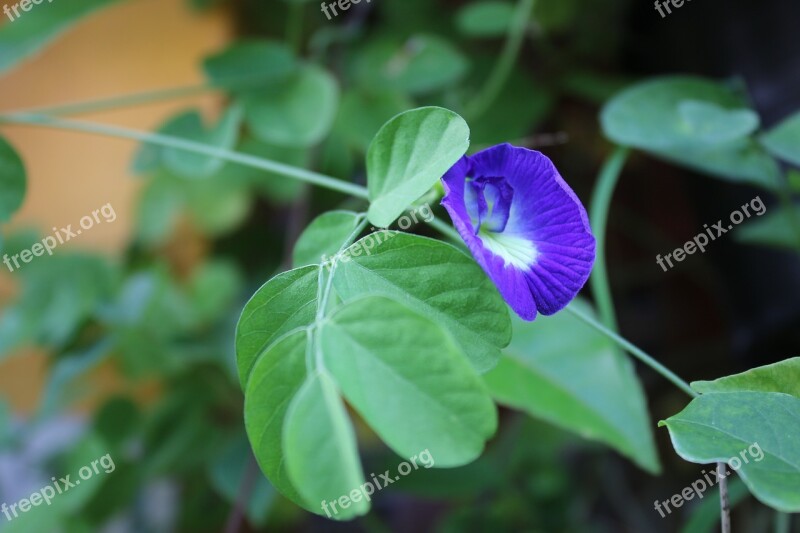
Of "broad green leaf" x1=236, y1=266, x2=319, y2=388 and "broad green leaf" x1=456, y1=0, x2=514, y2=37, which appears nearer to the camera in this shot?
"broad green leaf" x1=236, y1=266, x2=319, y2=388

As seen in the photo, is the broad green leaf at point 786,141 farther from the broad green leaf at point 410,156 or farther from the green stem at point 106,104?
the green stem at point 106,104

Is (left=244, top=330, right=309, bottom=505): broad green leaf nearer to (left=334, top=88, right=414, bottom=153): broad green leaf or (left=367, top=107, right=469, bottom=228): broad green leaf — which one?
(left=367, top=107, right=469, bottom=228): broad green leaf

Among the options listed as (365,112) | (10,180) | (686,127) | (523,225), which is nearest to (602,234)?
(686,127)

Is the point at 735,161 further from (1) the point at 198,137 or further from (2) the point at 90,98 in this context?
(2) the point at 90,98

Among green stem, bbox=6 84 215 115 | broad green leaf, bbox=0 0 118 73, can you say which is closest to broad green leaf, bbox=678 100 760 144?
green stem, bbox=6 84 215 115

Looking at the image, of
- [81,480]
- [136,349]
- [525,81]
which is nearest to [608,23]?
[525,81]
